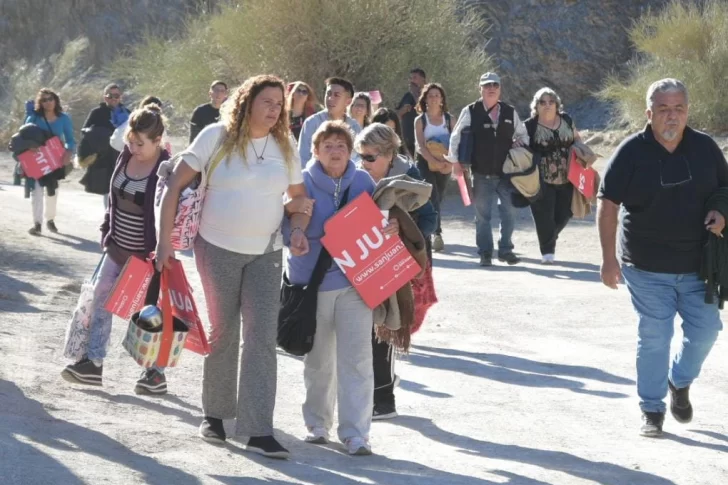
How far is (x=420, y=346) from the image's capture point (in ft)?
33.3

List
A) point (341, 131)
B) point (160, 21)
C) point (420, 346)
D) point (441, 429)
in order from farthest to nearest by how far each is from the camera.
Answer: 1. point (160, 21)
2. point (420, 346)
3. point (441, 429)
4. point (341, 131)

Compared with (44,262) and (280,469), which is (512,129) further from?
(280,469)

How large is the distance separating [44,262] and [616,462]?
821cm

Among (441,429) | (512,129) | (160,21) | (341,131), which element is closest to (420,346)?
(441,429)

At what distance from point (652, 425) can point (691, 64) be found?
18.1 m

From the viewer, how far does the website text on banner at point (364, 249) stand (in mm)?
6926

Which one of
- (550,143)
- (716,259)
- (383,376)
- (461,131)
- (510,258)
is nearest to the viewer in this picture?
(716,259)

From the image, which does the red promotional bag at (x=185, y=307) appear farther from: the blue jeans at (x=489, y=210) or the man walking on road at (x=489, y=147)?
the blue jeans at (x=489, y=210)

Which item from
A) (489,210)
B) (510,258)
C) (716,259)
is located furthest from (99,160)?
(716,259)

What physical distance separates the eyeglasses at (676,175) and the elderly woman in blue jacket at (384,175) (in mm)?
1213

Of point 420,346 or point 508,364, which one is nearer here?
point 508,364

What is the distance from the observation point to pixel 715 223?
23.3 ft

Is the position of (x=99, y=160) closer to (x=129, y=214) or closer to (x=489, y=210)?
(x=489, y=210)

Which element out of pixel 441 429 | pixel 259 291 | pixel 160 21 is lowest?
pixel 441 429
